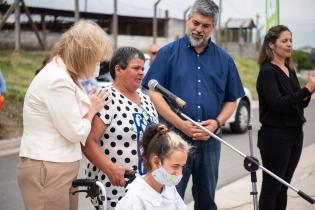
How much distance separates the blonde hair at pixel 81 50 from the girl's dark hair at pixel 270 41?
1.84 meters

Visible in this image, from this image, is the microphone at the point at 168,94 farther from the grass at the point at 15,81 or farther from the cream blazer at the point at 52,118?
the grass at the point at 15,81

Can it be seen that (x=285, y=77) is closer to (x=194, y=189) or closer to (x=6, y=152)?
(x=194, y=189)

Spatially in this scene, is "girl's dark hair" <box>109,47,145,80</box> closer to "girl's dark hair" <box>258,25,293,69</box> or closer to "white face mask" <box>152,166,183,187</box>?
"white face mask" <box>152,166,183,187</box>

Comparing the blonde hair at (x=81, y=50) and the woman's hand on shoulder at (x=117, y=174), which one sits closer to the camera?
the blonde hair at (x=81, y=50)

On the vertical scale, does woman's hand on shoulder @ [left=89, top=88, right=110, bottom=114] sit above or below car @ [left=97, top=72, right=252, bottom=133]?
above

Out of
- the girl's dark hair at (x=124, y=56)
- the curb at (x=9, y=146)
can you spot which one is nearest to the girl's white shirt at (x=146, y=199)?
the girl's dark hair at (x=124, y=56)

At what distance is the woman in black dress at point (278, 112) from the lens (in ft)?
14.3

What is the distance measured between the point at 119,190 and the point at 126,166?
7.1 inches

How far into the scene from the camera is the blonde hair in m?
3.15

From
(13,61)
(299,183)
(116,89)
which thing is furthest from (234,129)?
(116,89)

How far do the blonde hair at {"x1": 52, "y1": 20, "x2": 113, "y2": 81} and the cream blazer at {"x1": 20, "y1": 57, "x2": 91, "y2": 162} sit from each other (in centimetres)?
9

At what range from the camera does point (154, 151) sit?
2.98 metres

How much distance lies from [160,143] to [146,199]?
31cm

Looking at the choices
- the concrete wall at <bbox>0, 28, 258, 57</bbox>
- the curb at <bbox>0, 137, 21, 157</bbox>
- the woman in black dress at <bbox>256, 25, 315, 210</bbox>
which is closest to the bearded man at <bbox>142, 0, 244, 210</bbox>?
the woman in black dress at <bbox>256, 25, 315, 210</bbox>
